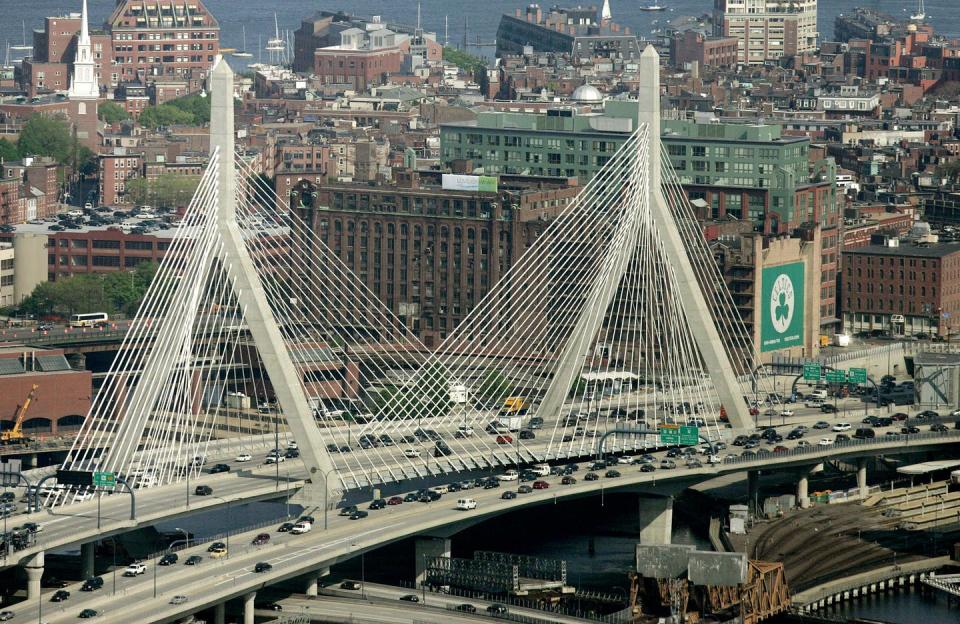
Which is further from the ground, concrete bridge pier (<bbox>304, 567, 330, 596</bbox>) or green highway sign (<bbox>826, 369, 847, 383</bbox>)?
green highway sign (<bbox>826, 369, 847, 383</bbox>)

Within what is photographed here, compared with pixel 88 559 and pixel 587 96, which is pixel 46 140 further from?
pixel 88 559

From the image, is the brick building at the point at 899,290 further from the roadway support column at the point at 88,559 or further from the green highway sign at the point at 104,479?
the roadway support column at the point at 88,559

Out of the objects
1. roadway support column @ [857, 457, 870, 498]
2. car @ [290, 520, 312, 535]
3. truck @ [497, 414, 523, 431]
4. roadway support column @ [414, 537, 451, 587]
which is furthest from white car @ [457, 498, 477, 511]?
roadway support column @ [857, 457, 870, 498]

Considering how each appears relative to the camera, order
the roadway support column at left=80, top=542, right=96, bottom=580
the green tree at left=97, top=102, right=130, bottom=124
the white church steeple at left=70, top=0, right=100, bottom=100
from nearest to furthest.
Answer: the roadway support column at left=80, top=542, right=96, bottom=580
the green tree at left=97, top=102, right=130, bottom=124
the white church steeple at left=70, top=0, right=100, bottom=100

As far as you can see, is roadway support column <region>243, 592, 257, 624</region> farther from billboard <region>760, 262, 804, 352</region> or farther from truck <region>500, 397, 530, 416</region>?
billboard <region>760, 262, 804, 352</region>

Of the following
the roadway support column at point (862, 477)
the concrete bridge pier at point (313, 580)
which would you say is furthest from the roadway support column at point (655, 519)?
the concrete bridge pier at point (313, 580)

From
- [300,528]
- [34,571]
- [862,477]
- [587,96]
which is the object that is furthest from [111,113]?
[34,571]
